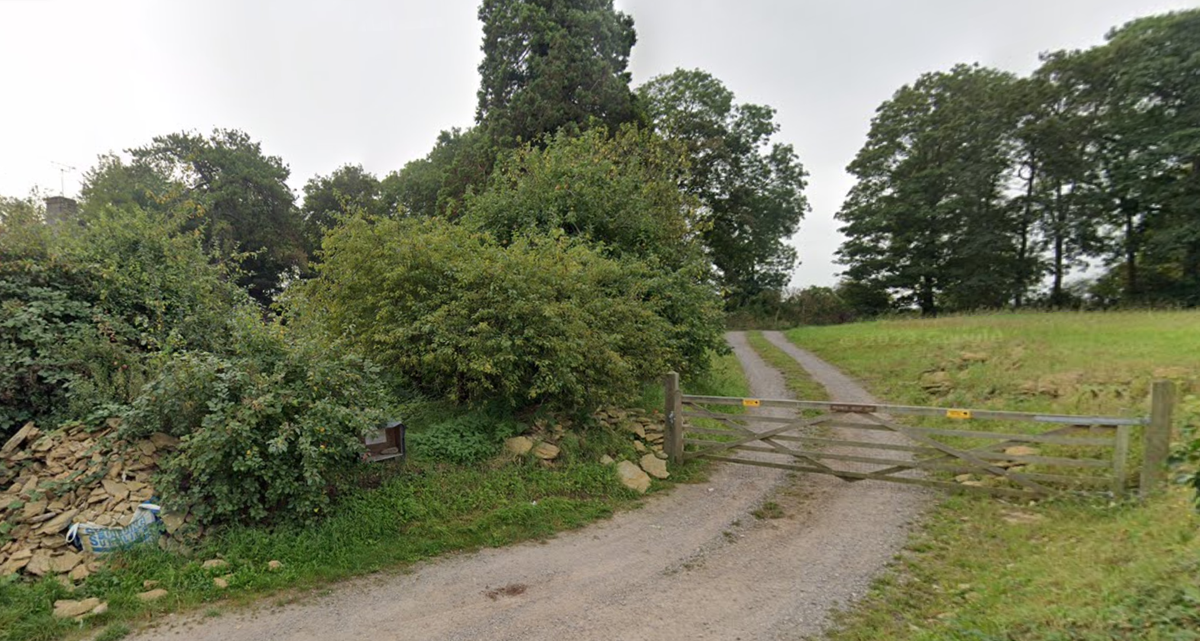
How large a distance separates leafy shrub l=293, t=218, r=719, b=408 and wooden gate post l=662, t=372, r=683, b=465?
753mm

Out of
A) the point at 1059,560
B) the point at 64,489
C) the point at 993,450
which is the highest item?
the point at 993,450

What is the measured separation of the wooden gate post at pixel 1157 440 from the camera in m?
5.44

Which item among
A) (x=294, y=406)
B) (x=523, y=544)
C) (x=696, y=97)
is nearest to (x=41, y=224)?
(x=294, y=406)

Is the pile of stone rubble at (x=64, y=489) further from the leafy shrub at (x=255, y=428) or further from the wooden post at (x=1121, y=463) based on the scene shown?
the wooden post at (x=1121, y=463)

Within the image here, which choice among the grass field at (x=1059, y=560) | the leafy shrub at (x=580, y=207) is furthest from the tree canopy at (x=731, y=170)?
the grass field at (x=1059, y=560)

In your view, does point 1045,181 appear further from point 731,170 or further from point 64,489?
point 64,489

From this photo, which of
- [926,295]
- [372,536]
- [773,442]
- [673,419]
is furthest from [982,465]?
[926,295]

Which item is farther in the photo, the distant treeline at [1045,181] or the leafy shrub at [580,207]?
the distant treeline at [1045,181]

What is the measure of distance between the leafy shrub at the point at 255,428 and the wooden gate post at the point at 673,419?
4.19 m

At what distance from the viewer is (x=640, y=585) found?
4742mm

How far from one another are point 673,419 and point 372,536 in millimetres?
4502

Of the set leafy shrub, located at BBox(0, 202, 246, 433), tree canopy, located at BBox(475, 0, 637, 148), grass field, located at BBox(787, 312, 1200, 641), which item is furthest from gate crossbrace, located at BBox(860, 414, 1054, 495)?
tree canopy, located at BBox(475, 0, 637, 148)

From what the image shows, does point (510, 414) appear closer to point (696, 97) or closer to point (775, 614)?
point (775, 614)

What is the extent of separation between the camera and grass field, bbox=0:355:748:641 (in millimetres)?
4301
